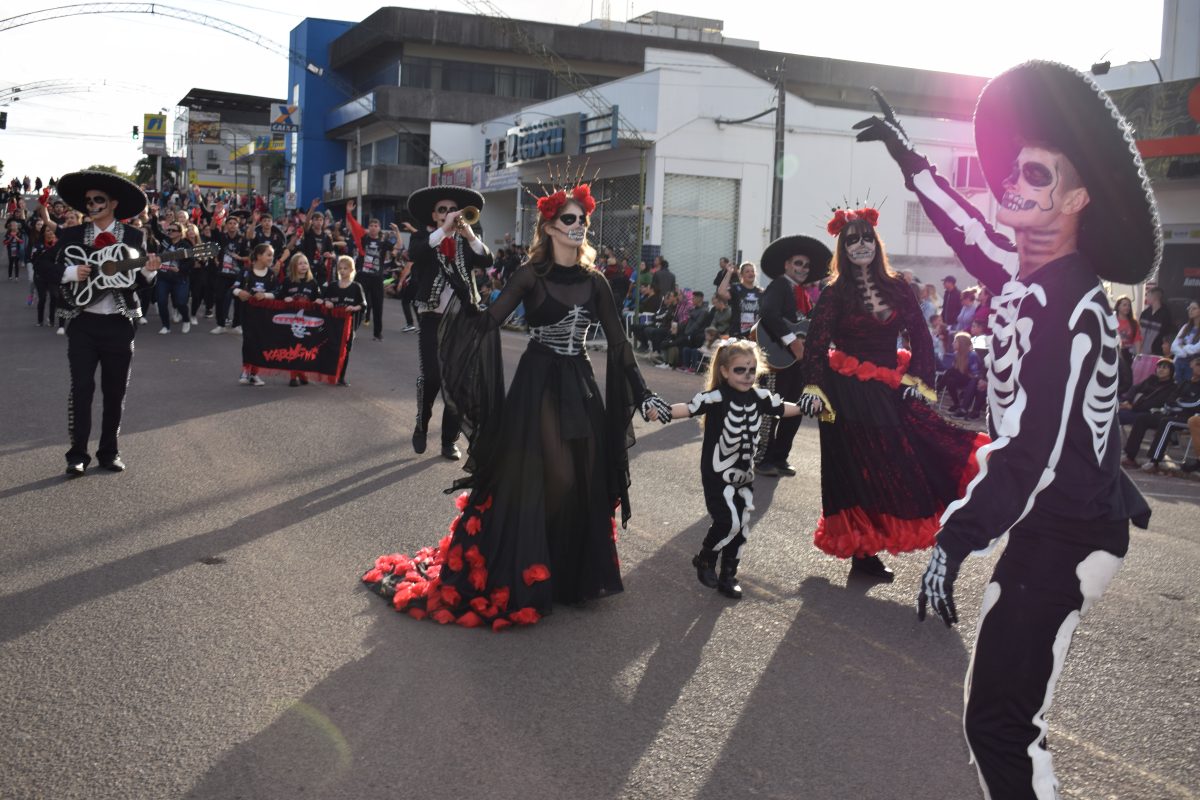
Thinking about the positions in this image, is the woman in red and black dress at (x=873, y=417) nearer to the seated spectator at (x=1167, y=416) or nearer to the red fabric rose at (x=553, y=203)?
the red fabric rose at (x=553, y=203)

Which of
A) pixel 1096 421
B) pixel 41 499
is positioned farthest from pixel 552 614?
pixel 41 499

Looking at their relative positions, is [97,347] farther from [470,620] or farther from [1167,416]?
[1167,416]

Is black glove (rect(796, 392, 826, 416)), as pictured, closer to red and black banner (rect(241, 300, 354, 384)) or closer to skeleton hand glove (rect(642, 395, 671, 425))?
skeleton hand glove (rect(642, 395, 671, 425))

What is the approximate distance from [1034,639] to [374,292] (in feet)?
64.5

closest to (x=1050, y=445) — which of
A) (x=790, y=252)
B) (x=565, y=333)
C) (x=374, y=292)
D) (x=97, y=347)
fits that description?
(x=565, y=333)

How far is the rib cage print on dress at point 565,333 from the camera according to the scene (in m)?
6.14

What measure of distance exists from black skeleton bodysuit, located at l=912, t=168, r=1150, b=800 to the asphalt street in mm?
1089

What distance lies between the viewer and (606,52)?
57.5 metres

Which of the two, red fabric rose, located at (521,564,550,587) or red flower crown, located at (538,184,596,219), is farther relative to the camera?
red flower crown, located at (538,184,596,219)

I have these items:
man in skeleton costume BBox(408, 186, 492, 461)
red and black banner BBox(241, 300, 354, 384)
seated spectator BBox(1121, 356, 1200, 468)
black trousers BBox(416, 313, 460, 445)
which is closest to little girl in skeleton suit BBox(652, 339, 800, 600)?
man in skeleton costume BBox(408, 186, 492, 461)

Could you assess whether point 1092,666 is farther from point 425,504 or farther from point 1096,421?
point 425,504

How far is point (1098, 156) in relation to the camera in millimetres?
3025

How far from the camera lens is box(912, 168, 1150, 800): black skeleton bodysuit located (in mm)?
2922

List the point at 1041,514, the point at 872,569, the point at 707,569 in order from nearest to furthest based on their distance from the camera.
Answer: the point at 1041,514 < the point at 707,569 < the point at 872,569
